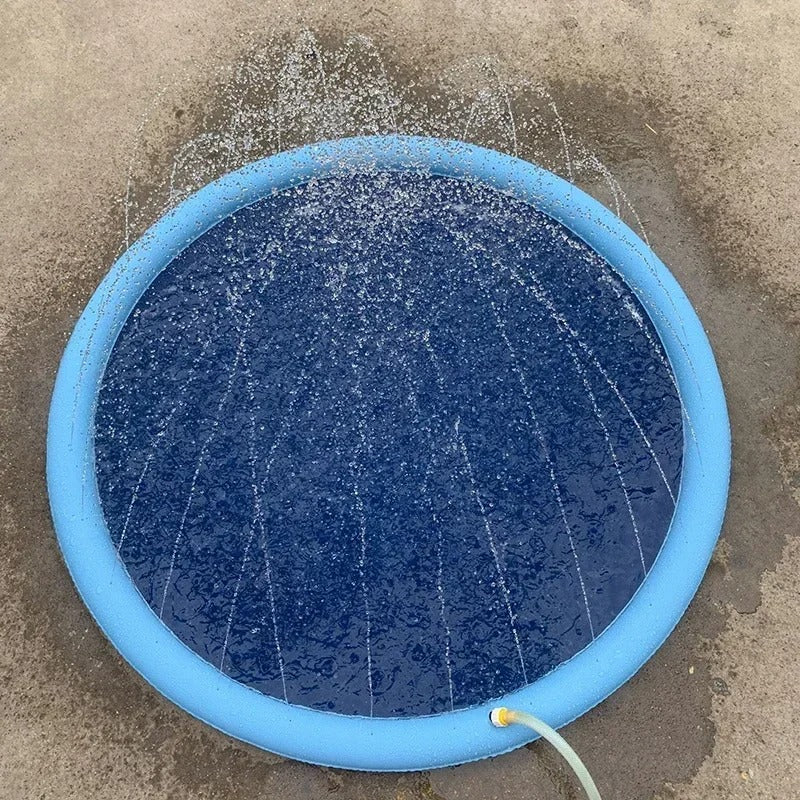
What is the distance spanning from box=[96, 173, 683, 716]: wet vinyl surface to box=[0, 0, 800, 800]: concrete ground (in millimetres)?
421

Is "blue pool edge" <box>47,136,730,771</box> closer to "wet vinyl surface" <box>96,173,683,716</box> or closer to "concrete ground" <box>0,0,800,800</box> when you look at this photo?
"wet vinyl surface" <box>96,173,683,716</box>

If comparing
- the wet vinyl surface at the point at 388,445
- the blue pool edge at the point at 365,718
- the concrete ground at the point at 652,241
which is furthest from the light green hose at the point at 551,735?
the concrete ground at the point at 652,241

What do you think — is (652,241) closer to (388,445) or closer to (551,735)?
(388,445)

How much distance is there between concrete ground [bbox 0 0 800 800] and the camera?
3902 millimetres

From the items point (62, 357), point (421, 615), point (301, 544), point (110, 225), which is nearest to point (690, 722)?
point (421, 615)

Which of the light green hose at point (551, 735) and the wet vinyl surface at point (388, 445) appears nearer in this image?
the light green hose at point (551, 735)

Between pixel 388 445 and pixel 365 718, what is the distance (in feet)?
4.83

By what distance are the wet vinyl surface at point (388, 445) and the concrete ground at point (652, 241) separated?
1.38 ft

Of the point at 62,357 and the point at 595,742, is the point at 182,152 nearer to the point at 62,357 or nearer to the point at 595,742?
the point at 62,357

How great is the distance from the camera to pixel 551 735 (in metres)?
3.36

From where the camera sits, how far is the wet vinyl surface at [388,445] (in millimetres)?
4098

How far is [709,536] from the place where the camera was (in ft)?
13.6

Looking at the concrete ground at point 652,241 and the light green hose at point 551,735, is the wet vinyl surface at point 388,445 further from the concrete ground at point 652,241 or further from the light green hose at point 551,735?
the concrete ground at point 652,241

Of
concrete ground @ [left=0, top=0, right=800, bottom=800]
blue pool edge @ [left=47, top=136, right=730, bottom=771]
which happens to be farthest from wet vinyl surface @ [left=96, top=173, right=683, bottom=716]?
concrete ground @ [left=0, top=0, right=800, bottom=800]
